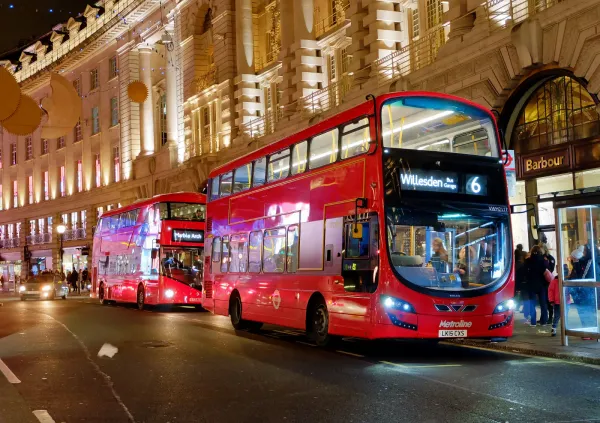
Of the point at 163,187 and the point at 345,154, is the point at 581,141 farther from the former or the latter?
the point at 163,187

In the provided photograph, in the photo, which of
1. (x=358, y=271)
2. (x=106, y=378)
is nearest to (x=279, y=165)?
(x=358, y=271)

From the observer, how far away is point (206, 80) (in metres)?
44.4

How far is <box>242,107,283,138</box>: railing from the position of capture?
37.4 meters

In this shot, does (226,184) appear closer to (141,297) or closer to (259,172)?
(259,172)

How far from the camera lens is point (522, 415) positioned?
8258 millimetres

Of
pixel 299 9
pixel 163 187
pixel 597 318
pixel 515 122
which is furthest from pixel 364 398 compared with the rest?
pixel 163 187

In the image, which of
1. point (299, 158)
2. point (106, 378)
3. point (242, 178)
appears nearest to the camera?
point (106, 378)

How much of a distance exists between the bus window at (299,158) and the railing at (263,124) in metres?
19.9

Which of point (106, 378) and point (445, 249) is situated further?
point (445, 249)

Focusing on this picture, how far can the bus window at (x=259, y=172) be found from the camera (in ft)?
60.0

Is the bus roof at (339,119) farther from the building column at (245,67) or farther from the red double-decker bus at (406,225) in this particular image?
the building column at (245,67)

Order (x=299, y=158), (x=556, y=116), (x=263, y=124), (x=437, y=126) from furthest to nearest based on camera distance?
(x=263, y=124) < (x=556, y=116) < (x=299, y=158) < (x=437, y=126)

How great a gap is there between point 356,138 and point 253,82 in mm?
26393

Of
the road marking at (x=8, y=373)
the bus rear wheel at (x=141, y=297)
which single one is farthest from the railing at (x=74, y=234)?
the road marking at (x=8, y=373)
